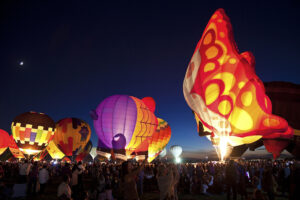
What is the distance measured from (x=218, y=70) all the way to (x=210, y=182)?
16.4ft

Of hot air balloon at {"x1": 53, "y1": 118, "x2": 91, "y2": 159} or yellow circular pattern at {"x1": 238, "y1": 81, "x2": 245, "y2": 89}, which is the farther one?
hot air balloon at {"x1": 53, "y1": 118, "x2": 91, "y2": 159}

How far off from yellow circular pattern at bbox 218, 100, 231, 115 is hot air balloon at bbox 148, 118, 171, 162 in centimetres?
2043

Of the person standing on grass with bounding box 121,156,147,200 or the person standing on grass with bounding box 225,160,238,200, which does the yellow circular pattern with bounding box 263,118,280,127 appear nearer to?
the person standing on grass with bounding box 225,160,238,200

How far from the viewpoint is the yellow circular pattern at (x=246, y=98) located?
26.0 feet

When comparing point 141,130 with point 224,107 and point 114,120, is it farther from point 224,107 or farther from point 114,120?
point 224,107

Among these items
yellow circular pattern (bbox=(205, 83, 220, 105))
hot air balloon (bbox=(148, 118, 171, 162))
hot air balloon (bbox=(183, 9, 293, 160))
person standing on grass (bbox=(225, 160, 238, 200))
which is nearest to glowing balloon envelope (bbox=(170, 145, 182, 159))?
hot air balloon (bbox=(148, 118, 171, 162))

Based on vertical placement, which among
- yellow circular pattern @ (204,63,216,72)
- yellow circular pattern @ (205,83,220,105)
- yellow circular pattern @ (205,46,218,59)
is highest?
yellow circular pattern @ (205,46,218,59)

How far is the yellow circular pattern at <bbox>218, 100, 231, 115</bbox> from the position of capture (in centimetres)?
816

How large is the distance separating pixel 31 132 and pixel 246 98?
20.4m

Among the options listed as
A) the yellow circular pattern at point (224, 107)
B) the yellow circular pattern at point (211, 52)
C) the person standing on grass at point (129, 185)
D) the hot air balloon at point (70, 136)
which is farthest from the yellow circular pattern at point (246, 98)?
the hot air balloon at point (70, 136)

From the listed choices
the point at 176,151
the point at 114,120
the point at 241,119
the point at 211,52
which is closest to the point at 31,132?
the point at 114,120

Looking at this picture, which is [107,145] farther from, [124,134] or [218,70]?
[218,70]

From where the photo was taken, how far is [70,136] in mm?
26172

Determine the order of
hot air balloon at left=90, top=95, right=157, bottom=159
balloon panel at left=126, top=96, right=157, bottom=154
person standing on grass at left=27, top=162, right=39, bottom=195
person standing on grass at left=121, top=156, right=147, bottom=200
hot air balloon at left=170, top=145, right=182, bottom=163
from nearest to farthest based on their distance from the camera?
person standing on grass at left=121, top=156, right=147, bottom=200 → person standing on grass at left=27, top=162, right=39, bottom=195 → hot air balloon at left=90, top=95, right=157, bottom=159 → balloon panel at left=126, top=96, right=157, bottom=154 → hot air balloon at left=170, top=145, right=182, bottom=163
